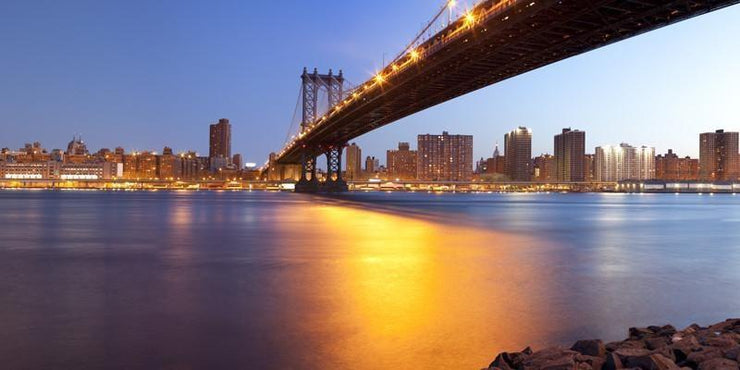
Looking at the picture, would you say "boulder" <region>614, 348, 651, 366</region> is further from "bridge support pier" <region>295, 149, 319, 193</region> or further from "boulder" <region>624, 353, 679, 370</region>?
"bridge support pier" <region>295, 149, 319, 193</region>

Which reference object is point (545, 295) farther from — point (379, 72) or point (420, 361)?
point (379, 72)

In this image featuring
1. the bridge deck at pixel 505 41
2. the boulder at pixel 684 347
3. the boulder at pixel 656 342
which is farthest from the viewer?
the bridge deck at pixel 505 41

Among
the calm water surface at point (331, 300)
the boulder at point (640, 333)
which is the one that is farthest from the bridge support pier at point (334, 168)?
the boulder at point (640, 333)

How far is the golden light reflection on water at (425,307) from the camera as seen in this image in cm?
618

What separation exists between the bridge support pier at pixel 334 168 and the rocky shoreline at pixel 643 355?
8247cm

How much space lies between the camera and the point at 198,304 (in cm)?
842

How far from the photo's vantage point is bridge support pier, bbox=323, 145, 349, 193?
296 feet

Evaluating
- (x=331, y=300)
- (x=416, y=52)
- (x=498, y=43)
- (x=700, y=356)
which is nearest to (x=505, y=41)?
(x=498, y=43)

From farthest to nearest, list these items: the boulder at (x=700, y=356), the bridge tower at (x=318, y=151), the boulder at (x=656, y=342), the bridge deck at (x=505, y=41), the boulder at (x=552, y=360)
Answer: the bridge tower at (x=318, y=151) → the bridge deck at (x=505, y=41) → the boulder at (x=656, y=342) → the boulder at (x=700, y=356) → the boulder at (x=552, y=360)

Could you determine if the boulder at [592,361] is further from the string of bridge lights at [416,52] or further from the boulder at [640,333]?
the string of bridge lights at [416,52]

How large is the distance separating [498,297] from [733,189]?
22363 cm

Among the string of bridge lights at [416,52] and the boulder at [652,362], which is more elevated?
the string of bridge lights at [416,52]

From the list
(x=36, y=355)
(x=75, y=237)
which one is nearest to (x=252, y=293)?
(x=36, y=355)

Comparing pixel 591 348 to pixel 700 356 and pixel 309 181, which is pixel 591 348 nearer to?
pixel 700 356
